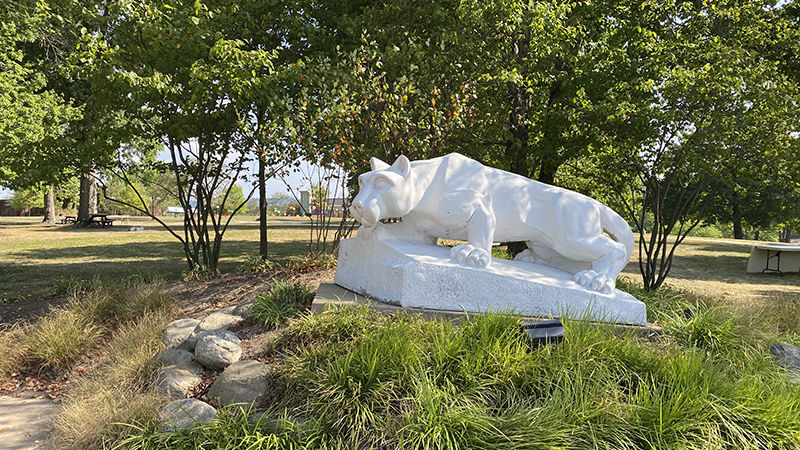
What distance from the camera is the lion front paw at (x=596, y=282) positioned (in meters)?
4.58

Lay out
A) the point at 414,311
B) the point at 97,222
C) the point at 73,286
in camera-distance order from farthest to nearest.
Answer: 1. the point at 97,222
2. the point at 73,286
3. the point at 414,311

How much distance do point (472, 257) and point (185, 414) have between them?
9.23 feet

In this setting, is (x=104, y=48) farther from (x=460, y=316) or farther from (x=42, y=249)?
(x=42, y=249)

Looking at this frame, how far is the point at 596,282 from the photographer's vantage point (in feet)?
15.1

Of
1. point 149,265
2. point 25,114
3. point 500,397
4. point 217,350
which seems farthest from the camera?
point 149,265

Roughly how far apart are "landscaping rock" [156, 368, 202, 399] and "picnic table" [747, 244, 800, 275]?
1608 cm

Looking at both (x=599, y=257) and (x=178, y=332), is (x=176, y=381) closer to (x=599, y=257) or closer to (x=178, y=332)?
(x=178, y=332)

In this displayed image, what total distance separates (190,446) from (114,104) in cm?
713

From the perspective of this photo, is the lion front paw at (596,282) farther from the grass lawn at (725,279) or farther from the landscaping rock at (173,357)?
the grass lawn at (725,279)

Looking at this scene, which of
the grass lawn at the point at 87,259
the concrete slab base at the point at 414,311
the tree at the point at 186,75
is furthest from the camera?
the grass lawn at the point at 87,259

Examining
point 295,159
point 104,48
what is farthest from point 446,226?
point 104,48

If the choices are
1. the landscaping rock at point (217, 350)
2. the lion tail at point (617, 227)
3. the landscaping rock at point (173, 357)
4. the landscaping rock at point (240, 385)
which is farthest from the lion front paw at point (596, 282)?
the landscaping rock at point (173, 357)

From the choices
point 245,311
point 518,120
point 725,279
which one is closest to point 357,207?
point 245,311

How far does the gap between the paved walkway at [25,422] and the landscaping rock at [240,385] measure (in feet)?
4.21
